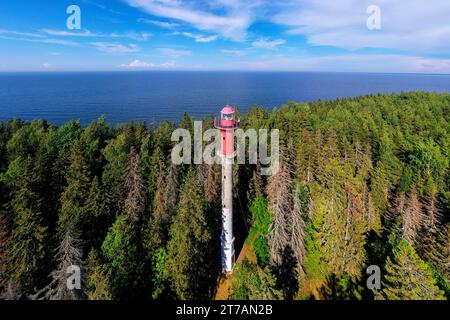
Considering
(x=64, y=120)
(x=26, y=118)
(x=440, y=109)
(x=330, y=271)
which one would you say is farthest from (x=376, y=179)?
(x=26, y=118)

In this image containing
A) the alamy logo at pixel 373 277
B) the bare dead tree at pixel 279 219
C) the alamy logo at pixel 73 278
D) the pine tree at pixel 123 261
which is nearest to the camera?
the alamy logo at pixel 73 278

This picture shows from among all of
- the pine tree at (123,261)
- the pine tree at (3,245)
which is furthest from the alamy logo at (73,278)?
the pine tree at (3,245)

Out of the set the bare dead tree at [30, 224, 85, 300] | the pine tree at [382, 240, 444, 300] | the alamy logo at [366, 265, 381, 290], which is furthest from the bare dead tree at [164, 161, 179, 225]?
the pine tree at [382, 240, 444, 300]

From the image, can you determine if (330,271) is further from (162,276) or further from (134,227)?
(134,227)

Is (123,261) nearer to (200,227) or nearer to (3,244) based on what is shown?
(200,227)

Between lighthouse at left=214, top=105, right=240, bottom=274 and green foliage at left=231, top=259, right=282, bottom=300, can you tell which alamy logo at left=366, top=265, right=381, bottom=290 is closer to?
green foliage at left=231, top=259, right=282, bottom=300

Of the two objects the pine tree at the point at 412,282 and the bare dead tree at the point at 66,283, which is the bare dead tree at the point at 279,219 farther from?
the bare dead tree at the point at 66,283

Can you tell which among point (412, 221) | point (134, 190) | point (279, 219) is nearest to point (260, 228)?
point (279, 219)
